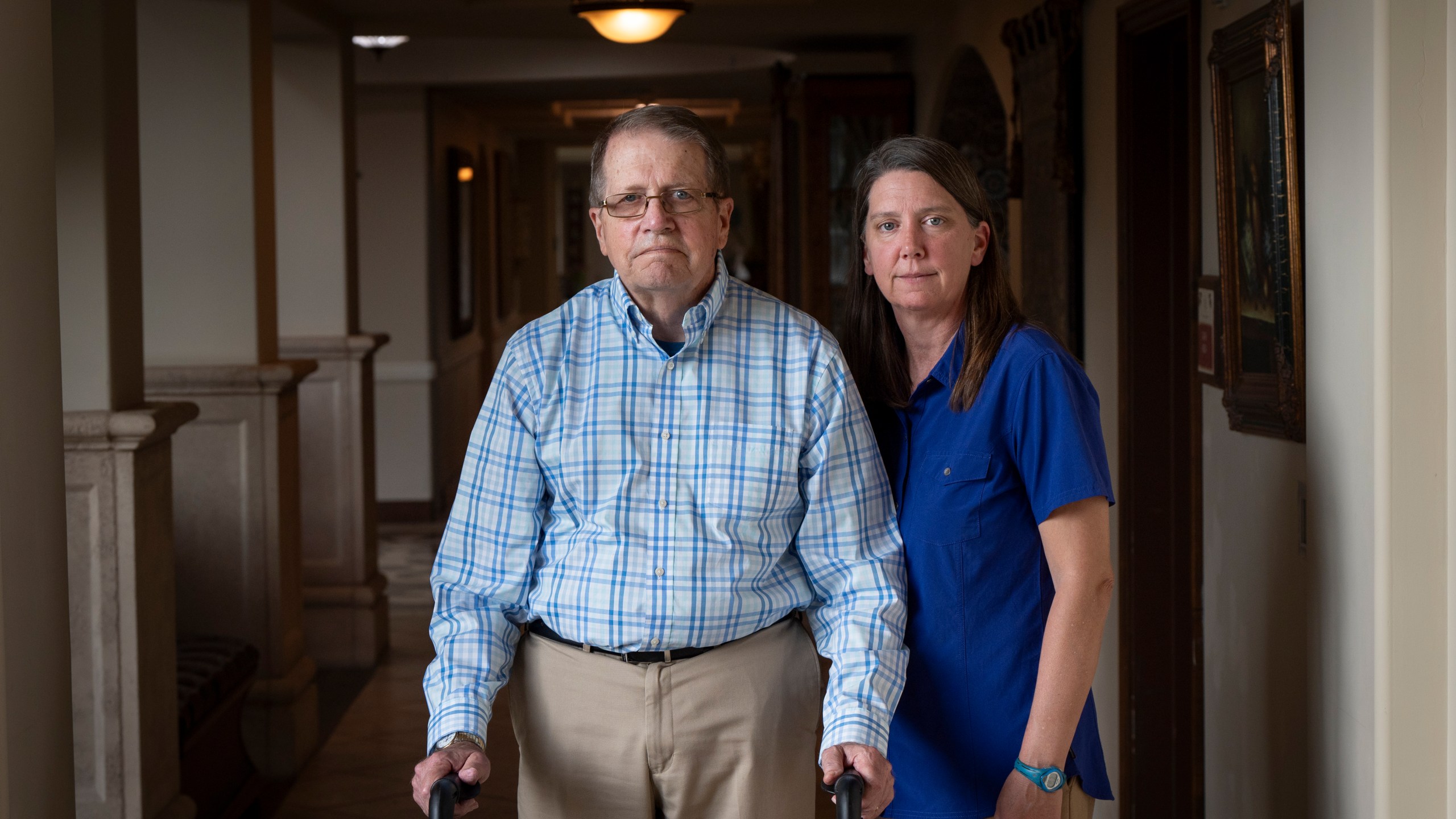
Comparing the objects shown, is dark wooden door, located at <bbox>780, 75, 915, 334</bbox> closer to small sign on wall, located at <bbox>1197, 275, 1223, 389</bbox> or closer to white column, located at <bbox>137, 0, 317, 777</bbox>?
white column, located at <bbox>137, 0, 317, 777</bbox>

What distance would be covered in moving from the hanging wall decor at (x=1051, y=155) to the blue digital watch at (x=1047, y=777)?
7.88ft

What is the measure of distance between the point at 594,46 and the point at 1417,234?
7.71 metres

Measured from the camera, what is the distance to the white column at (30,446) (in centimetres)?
180

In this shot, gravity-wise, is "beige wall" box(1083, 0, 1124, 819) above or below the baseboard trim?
above

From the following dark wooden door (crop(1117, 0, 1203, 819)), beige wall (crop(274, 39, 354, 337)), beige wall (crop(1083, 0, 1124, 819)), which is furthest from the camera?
beige wall (crop(274, 39, 354, 337))

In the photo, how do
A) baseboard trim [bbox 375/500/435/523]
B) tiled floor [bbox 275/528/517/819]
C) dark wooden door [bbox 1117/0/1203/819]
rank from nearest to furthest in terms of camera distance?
dark wooden door [bbox 1117/0/1203/819], tiled floor [bbox 275/528/517/819], baseboard trim [bbox 375/500/435/523]

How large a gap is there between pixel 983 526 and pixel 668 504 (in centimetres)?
45

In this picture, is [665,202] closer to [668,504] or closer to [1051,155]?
[668,504]

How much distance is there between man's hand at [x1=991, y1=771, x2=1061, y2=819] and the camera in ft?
5.94

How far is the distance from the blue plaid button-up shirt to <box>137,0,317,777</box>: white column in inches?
117

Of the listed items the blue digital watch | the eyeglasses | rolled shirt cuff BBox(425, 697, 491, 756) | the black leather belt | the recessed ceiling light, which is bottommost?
the blue digital watch

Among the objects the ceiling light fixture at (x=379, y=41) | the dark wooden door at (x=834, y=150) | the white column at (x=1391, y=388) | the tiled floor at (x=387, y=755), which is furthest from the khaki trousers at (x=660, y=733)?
the ceiling light fixture at (x=379, y=41)

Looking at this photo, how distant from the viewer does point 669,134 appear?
1.83m

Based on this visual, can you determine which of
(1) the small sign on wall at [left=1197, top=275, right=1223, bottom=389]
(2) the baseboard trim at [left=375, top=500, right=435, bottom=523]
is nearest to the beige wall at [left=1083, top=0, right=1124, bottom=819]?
(1) the small sign on wall at [left=1197, top=275, right=1223, bottom=389]
